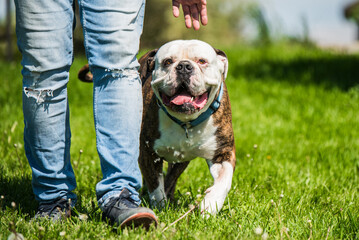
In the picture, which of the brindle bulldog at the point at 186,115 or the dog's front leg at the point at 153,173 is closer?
the brindle bulldog at the point at 186,115

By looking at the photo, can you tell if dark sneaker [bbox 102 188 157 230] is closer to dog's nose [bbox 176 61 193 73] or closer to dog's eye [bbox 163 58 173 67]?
dog's nose [bbox 176 61 193 73]

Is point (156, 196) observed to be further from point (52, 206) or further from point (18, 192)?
point (18, 192)

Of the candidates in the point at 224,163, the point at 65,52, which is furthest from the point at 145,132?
the point at 65,52

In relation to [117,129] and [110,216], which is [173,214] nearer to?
[110,216]

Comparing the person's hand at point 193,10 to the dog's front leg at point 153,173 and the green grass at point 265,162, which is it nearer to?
the dog's front leg at point 153,173

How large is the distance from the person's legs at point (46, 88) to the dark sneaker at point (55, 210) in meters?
0.03

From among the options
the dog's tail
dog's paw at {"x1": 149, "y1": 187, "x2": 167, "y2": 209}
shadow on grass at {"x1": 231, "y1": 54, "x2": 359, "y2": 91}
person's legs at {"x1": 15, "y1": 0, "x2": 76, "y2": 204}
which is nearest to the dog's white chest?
dog's paw at {"x1": 149, "y1": 187, "x2": 167, "y2": 209}

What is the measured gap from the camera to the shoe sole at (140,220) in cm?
205

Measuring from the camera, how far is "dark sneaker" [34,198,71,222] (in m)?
2.34

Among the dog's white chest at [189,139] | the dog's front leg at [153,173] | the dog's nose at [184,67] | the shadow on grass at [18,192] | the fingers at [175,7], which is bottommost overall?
the shadow on grass at [18,192]

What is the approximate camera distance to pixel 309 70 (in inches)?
300

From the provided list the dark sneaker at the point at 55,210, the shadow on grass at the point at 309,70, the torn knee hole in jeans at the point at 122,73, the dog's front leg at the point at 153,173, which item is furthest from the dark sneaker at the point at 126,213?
the shadow on grass at the point at 309,70

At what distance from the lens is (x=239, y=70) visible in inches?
317

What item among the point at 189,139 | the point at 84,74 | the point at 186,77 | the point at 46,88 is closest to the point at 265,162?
the point at 189,139
